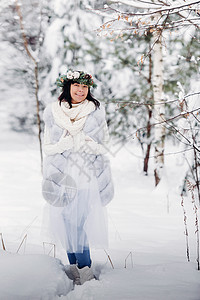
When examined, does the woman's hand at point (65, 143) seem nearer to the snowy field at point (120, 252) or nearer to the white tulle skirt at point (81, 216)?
the white tulle skirt at point (81, 216)

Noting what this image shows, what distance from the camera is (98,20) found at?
362 inches

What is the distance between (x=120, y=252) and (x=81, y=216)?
3.98 feet

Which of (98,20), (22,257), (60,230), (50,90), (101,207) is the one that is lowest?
(22,257)

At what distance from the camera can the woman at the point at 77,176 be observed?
2773 mm

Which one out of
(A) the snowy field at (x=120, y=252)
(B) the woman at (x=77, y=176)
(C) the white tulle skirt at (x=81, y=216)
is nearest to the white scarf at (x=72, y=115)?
(B) the woman at (x=77, y=176)

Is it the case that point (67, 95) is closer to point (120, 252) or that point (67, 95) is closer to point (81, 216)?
point (81, 216)

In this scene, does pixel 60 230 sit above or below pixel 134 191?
above

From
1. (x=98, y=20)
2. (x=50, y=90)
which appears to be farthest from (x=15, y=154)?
(x=98, y=20)

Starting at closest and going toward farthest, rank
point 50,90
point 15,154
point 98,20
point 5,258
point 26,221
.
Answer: point 5,258
point 26,221
point 98,20
point 50,90
point 15,154

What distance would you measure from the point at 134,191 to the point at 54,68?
16.1ft

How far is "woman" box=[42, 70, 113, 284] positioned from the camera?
277 cm

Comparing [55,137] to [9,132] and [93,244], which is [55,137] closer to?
[93,244]

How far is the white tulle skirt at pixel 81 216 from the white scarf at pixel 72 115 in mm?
257

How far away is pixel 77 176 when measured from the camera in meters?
2.77
